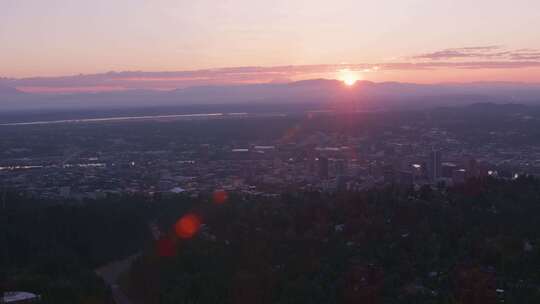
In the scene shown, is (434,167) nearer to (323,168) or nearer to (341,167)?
(341,167)

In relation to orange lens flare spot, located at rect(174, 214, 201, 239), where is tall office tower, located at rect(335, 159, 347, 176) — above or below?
below

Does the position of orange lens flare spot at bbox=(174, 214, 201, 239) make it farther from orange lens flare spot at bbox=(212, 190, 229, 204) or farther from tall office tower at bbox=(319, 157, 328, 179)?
tall office tower at bbox=(319, 157, 328, 179)

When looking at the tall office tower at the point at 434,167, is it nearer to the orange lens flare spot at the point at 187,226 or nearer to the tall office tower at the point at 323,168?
the tall office tower at the point at 323,168

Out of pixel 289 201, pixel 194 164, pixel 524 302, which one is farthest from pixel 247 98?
pixel 524 302

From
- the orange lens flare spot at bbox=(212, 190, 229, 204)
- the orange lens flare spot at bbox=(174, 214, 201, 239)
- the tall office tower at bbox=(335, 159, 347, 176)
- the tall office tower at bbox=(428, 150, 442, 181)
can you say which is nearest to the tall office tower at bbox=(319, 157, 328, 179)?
the tall office tower at bbox=(335, 159, 347, 176)

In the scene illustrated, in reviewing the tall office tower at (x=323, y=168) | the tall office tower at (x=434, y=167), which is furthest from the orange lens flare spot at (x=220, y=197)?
the tall office tower at (x=434, y=167)

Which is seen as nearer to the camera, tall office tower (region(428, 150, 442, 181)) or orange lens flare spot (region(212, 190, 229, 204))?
orange lens flare spot (region(212, 190, 229, 204))
